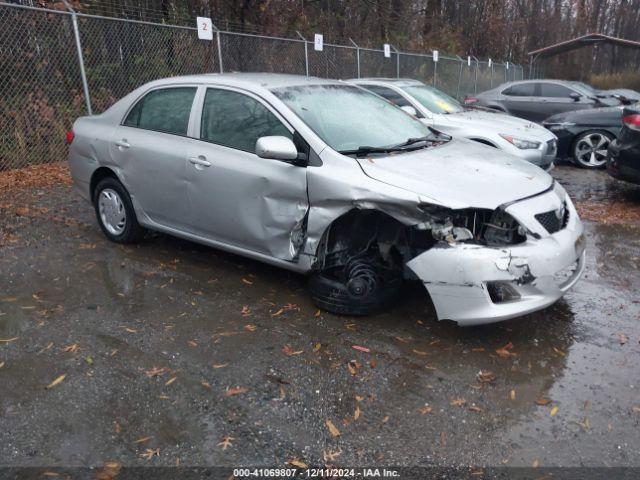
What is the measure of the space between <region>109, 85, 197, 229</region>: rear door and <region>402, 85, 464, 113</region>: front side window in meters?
5.04

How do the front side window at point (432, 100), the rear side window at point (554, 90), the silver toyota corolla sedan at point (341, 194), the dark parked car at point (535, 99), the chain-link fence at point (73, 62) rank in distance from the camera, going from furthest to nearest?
the rear side window at point (554, 90) → the dark parked car at point (535, 99) → the front side window at point (432, 100) → the chain-link fence at point (73, 62) → the silver toyota corolla sedan at point (341, 194)

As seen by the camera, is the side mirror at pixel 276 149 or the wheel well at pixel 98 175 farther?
the wheel well at pixel 98 175

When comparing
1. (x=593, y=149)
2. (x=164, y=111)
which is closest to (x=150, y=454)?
(x=164, y=111)

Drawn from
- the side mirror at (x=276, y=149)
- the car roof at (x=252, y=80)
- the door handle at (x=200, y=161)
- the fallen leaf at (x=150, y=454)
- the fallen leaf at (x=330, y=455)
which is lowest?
the fallen leaf at (x=330, y=455)

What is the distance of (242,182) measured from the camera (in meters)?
4.36

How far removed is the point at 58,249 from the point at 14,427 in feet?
9.79

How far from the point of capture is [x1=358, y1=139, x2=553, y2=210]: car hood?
11.9ft

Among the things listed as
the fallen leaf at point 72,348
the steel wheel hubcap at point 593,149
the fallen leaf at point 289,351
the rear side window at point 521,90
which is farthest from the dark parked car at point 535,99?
the fallen leaf at point 72,348

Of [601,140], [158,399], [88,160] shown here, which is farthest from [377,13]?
[158,399]

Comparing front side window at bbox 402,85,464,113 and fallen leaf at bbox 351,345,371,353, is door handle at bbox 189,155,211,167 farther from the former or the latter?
front side window at bbox 402,85,464,113

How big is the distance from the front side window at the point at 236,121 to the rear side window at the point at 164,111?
0.24 metres

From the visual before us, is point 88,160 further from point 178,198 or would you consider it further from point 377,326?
point 377,326

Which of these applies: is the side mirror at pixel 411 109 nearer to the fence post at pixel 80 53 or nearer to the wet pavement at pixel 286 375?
the wet pavement at pixel 286 375

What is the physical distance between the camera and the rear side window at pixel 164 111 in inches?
194
